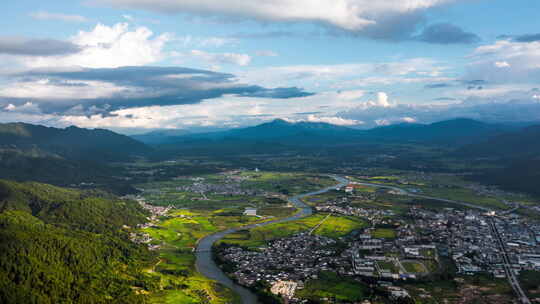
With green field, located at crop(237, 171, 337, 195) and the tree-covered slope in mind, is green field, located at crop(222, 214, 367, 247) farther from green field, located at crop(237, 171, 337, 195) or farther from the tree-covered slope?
green field, located at crop(237, 171, 337, 195)

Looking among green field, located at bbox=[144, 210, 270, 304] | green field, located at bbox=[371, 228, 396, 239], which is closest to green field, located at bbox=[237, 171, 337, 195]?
green field, located at bbox=[144, 210, 270, 304]

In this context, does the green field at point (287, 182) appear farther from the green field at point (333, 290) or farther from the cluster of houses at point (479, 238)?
the green field at point (333, 290)

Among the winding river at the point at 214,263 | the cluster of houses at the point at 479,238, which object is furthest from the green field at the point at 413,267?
the winding river at the point at 214,263

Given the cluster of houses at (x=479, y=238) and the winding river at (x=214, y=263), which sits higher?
the cluster of houses at (x=479, y=238)

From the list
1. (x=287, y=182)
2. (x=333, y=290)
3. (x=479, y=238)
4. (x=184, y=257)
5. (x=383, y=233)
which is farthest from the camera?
(x=287, y=182)

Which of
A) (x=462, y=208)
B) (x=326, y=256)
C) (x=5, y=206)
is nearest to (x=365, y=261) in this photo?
(x=326, y=256)

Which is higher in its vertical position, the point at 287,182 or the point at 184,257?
the point at 287,182

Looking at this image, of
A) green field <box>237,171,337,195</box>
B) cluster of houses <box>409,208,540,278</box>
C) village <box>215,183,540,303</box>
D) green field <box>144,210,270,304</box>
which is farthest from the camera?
green field <box>237,171,337,195</box>

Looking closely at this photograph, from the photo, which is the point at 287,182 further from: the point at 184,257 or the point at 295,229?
the point at 184,257

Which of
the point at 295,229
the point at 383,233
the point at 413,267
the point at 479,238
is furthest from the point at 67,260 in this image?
the point at 479,238
